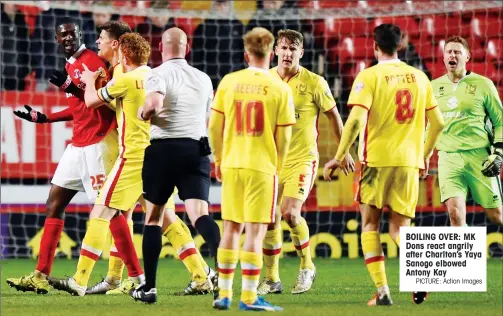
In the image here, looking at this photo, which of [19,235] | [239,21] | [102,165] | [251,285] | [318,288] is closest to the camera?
[251,285]

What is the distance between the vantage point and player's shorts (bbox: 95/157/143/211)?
8141 millimetres

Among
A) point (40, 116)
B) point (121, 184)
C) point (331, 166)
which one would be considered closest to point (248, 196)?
point (331, 166)

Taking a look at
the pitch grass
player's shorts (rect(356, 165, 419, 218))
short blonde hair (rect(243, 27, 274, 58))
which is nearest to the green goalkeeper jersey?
the pitch grass

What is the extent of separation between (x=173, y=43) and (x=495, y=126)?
3175 mm

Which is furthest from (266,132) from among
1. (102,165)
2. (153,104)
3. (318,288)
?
(318,288)

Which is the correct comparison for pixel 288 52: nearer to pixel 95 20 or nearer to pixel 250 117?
pixel 250 117

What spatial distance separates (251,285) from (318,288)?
2454mm

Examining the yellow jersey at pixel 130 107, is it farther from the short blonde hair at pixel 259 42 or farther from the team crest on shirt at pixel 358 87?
Answer: the team crest on shirt at pixel 358 87

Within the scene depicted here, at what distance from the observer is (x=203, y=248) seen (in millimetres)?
13273

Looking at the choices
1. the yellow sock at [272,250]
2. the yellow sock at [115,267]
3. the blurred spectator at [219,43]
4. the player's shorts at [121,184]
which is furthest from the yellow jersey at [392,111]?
the blurred spectator at [219,43]

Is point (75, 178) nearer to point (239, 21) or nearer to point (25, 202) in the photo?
point (25, 202)

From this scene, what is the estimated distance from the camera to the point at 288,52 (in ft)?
29.2

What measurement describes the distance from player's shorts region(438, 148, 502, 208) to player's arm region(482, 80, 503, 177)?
0.19 m

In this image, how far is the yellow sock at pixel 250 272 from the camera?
6938mm
